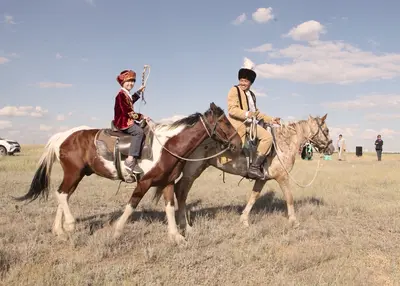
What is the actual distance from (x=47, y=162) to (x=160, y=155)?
98.4 inches

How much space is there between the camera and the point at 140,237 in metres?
6.47

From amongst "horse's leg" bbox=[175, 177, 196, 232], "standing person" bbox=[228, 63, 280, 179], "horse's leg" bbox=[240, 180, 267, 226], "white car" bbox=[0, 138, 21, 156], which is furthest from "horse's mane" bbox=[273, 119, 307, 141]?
"white car" bbox=[0, 138, 21, 156]

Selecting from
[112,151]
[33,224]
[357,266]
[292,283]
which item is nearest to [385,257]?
[357,266]

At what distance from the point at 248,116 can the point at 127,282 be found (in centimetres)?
427

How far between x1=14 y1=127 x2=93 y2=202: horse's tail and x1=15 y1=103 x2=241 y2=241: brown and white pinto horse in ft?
0.53

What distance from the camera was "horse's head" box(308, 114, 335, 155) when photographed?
8547mm

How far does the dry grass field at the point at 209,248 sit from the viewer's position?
475cm

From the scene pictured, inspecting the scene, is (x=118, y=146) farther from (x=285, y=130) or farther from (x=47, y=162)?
(x=285, y=130)

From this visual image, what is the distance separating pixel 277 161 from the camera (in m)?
8.12

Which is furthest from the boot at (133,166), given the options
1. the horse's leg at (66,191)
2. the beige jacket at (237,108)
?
the beige jacket at (237,108)

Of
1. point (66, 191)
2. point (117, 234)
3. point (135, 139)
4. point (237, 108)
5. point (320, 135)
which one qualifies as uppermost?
point (237, 108)

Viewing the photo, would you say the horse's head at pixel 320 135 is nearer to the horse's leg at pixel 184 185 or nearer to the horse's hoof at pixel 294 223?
the horse's hoof at pixel 294 223

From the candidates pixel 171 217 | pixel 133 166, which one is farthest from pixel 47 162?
pixel 171 217

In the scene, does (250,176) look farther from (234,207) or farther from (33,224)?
(33,224)
